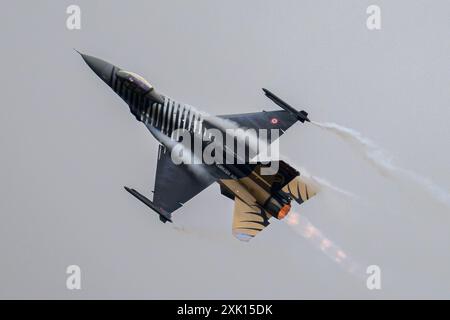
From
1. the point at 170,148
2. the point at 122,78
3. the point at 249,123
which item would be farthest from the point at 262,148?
the point at 122,78

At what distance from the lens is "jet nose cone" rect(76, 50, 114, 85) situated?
39219 millimetres

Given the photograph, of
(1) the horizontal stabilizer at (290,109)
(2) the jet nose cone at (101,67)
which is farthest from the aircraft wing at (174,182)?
(1) the horizontal stabilizer at (290,109)

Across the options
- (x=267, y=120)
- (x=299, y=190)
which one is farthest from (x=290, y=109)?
(x=299, y=190)

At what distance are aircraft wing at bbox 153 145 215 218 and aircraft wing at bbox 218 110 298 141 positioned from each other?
3262 mm

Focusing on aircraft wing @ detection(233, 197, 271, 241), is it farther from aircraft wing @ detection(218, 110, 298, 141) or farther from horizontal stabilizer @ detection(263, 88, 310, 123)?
horizontal stabilizer @ detection(263, 88, 310, 123)

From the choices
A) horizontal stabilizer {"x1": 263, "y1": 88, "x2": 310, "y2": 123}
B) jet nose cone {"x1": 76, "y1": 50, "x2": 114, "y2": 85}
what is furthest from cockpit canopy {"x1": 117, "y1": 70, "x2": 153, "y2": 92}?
horizontal stabilizer {"x1": 263, "y1": 88, "x2": 310, "y2": 123}

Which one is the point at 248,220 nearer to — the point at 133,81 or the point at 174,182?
the point at 174,182

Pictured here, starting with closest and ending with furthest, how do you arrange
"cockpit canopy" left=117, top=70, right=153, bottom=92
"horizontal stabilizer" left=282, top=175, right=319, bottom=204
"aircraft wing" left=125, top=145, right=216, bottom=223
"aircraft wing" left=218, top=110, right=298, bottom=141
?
"horizontal stabilizer" left=282, top=175, right=319, bottom=204, "cockpit canopy" left=117, top=70, right=153, bottom=92, "aircraft wing" left=125, top=145, right=216, bottom=223, "aircraft wing" left=218, top=110, right=298, bottom=141

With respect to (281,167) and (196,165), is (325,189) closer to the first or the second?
(281,167)

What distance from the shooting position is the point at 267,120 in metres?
40.1

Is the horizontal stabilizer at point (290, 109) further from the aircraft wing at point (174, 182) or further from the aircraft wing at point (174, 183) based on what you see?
the aircraft wing at point (174, 183)

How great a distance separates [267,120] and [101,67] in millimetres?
A: 8511

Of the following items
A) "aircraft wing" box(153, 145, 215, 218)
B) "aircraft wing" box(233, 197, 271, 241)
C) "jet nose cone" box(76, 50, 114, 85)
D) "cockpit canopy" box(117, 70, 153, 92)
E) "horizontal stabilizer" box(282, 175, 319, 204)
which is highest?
"jet nose cone" box(76, 50, 114, 85)

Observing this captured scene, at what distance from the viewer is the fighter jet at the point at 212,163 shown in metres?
37.9
